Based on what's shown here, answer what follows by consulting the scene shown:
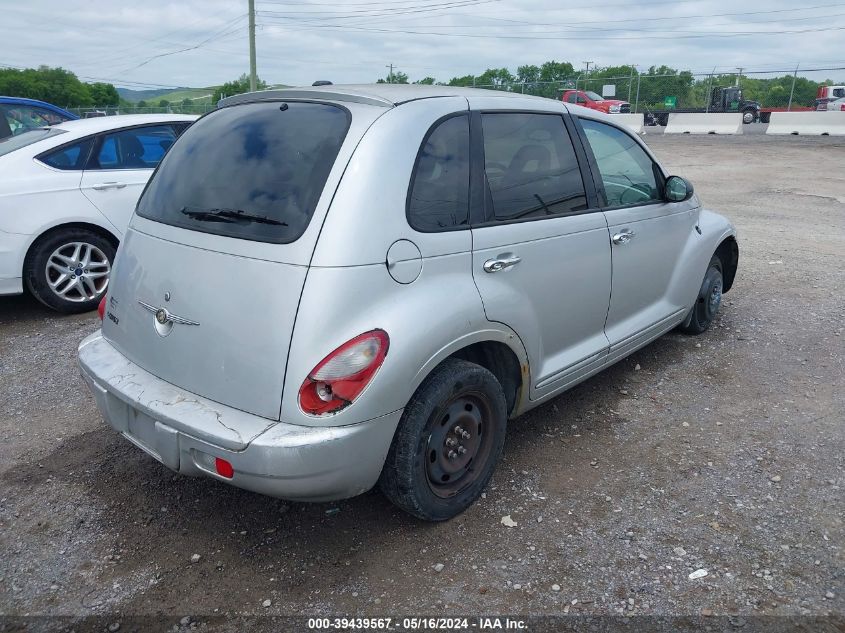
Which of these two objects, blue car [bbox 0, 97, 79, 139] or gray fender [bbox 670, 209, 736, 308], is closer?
gray fender [bbox 670, 209, 736, 308]

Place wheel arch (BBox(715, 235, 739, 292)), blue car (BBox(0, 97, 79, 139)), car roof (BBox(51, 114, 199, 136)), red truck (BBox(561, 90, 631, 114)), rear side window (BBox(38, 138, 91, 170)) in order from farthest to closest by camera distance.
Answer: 1. red truck (BBox(561, 90, 631, 114))
2. blue car (BBox(0, 97, 79, 139))
3. car roof (BBox(51, 114, 199, 136))
4. rear side window (BBox(38, 138, 91, 170))
5. wheel arch (BBox(715, 235, 739, 292))

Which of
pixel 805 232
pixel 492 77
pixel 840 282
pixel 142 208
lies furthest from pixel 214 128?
pixel 492 77

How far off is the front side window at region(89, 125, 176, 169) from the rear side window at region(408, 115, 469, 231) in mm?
3808

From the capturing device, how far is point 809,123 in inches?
1041

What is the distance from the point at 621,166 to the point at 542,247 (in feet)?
3.89

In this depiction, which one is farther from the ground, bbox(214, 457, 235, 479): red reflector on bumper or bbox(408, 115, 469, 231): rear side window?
bbox(408, 115, 469, 231): rear side window

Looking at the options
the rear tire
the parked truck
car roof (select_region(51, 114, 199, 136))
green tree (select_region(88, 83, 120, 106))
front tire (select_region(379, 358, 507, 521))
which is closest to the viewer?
front tire (select_region(379, 358, 507, 521))

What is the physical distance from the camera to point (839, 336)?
5355 millimetres

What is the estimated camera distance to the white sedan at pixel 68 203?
5.46 metres

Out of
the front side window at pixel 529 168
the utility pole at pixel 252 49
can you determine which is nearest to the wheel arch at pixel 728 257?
the front side window at pixel 529 168

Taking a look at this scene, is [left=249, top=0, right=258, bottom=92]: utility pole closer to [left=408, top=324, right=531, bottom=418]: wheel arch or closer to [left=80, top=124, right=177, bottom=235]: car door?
[left=80, top=124, right=177, bottom=235]: car door

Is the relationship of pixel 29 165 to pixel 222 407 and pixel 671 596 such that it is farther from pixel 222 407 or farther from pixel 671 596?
pixel 671 596

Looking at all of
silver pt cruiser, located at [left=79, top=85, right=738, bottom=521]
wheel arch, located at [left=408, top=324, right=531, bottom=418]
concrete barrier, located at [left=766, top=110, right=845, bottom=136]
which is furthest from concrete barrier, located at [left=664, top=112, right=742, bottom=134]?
wheel arch, located at [left=408, top=324, right=531, bottom=418]

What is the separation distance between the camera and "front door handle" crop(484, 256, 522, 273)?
2979 millimetres
